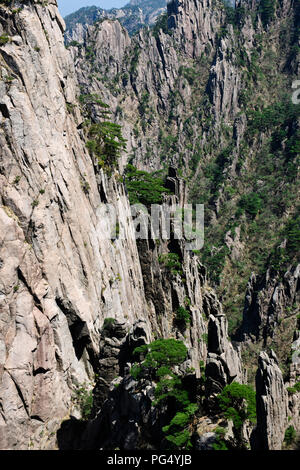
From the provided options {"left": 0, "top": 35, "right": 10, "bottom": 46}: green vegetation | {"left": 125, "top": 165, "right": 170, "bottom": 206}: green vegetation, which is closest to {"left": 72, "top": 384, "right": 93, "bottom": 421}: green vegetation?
{"left": 0, "top": 35, "right": 10, "bottom": 46}: green vegetation

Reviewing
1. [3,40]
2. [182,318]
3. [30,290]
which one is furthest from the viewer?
[182,318]

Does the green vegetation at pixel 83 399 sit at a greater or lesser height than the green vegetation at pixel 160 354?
lesser

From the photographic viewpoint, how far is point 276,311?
265 feet

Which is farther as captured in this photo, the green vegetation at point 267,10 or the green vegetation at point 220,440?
the green vegetation at point 267,10

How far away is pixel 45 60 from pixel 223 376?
28.0 meters

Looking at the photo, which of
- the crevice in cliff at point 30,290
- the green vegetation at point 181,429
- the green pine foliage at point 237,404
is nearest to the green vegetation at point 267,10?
the crevice in cliff at point 30,290

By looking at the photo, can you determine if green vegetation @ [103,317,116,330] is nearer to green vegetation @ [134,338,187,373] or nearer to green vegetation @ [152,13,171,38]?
green vegetation @ [134,338,187,373]

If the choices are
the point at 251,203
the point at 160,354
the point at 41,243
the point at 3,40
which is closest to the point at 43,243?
the point at 41,243

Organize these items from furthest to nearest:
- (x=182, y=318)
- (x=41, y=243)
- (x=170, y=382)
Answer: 1. (x=182, y=318)
2. (x=41, y=243)
3. (x=170, y=382)

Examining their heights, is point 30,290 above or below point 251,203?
below

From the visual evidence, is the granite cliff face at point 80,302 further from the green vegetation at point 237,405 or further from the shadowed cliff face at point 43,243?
the green vegetation at point 237,405

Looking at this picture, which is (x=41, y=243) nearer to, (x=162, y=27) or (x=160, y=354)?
(x=160, y=354)
